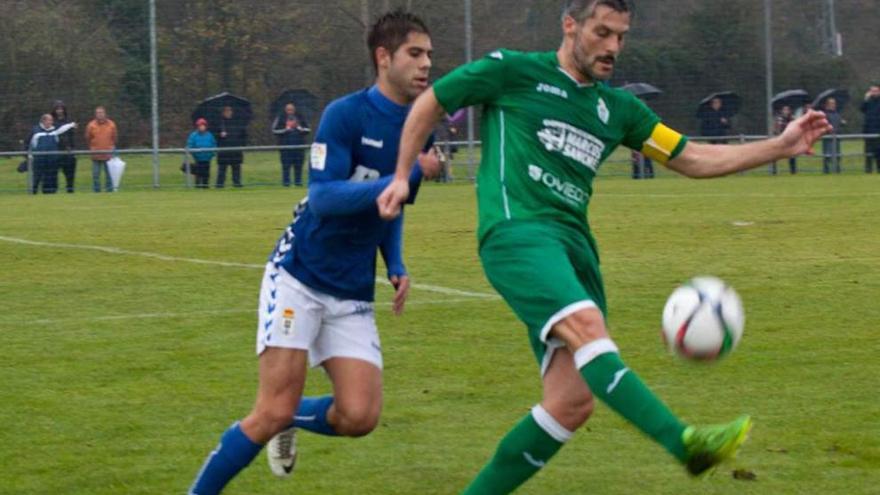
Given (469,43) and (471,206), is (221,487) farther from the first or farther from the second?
(469,43)

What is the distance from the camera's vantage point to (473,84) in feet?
18.5

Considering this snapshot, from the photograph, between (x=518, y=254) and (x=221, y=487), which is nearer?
(x=518, y=254)

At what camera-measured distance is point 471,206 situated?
22.5 metres

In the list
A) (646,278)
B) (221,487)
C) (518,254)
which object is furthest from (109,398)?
(646,278)

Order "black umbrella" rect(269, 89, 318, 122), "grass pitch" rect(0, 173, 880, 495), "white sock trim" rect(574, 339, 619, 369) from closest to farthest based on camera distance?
"white sock trim" rect(574, 339, 619, 369)
"grass pitch" rect(0, 173, 880, 495)
"black umbrella" rect(269, 89, 318, 122)

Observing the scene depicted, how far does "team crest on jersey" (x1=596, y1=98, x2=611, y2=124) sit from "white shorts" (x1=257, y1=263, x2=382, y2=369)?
1117 millimetres

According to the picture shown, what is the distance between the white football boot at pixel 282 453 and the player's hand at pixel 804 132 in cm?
214

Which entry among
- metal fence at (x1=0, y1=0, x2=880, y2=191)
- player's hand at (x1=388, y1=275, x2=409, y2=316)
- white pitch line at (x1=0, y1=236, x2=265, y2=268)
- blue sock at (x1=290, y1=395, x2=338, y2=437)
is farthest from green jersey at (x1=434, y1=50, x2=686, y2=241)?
metal fence at (x1=0, y1=0, x2=880, y2=191)

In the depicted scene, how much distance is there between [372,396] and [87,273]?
8.93 m

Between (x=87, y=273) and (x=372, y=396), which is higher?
(x=372, y=396)

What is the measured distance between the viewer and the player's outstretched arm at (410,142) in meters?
5.45

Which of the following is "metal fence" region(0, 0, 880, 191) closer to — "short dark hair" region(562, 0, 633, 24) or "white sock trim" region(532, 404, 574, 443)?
"short dark hair" region(562, 0, 633, 24)

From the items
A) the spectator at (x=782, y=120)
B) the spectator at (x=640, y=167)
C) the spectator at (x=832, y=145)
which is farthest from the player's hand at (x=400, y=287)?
the spectator at (x=832, y=145)

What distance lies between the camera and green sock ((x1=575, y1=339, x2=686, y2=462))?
496 cm
